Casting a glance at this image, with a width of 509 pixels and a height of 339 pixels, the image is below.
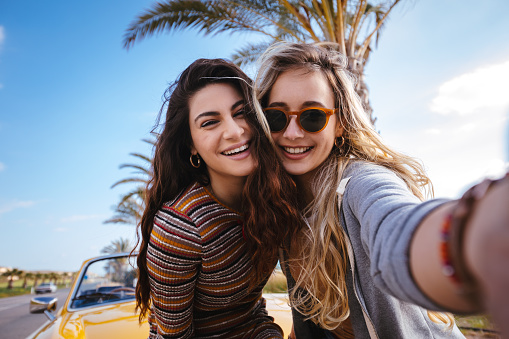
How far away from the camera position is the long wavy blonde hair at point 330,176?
1701 millimetres

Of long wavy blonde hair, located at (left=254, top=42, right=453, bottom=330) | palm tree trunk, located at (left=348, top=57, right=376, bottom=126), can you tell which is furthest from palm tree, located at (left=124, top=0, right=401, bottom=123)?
long wavy blonde hair, located at (left=254, top=42, right=453, bottom=330)

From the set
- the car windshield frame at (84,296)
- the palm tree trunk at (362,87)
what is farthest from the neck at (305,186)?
the palm tree trunk at (362,87)

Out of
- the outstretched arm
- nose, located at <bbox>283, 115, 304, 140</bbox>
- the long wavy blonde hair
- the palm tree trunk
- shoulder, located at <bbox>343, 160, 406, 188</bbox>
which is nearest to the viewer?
the outstretched arm

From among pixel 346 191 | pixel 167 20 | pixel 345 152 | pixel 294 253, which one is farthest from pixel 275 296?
pixel 167 20

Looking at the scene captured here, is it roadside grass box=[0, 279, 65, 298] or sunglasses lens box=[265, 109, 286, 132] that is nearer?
sunglasses lens box=[265, 109, 286, 132]

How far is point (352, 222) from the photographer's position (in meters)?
1.39

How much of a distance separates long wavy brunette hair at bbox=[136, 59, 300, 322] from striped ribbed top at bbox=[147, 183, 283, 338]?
114mm

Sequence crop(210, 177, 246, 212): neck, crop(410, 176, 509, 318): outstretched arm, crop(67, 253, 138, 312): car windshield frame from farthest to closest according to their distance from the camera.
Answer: crop(67, 253, 138, 312): car windshield frame, crop(210, 177, 246, 212): neck, crop(410, 176, 509, 318): outstretched arm

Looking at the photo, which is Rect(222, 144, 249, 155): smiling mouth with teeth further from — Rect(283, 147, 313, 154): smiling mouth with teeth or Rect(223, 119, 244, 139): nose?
Rect(283, 147, 313, 154): smiling mouth with teeth

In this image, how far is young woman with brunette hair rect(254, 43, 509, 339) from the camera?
0.62 meters

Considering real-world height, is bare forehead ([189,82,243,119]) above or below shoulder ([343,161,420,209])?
above

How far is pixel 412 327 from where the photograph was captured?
4.75 feet

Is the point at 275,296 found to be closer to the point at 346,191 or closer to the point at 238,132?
the point at 238,132

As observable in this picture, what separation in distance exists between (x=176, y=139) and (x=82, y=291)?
2190 mm
